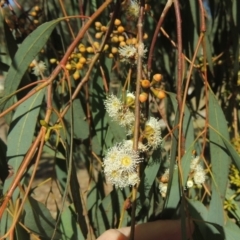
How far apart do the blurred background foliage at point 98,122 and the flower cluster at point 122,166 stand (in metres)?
0.06

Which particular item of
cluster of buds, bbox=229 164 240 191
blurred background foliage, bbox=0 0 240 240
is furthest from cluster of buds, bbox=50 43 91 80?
cluster of buds, bbox=229 164 240 191

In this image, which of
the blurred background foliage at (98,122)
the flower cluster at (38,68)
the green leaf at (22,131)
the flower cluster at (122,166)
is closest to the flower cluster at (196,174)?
the blurred background foliage at (98,122)

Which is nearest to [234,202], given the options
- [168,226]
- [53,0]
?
[168,226]

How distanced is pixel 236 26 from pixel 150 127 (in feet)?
1.44

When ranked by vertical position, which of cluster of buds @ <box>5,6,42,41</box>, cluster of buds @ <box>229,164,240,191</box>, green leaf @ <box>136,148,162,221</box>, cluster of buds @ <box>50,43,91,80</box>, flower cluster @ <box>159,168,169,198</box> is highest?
cluster of buds @ <box>5,6,42,41</box>

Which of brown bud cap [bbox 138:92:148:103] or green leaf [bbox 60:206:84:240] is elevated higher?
brown bud cap [bbox 138:92:148:103]

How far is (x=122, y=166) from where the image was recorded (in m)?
0.80

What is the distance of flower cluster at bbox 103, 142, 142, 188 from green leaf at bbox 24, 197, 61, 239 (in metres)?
0.13

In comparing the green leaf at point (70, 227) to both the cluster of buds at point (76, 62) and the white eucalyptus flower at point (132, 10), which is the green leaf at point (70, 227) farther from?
the white eucalyptus flower at point (132, 10)

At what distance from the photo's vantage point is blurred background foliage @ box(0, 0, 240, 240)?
31.8 inches

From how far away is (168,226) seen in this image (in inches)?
42.2

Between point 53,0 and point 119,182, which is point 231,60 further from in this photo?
point 119,182

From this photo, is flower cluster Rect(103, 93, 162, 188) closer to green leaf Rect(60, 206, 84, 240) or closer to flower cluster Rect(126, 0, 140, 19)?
green leaf Rect(60, 206, 84, 240)

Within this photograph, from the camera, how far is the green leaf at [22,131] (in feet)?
2.77
